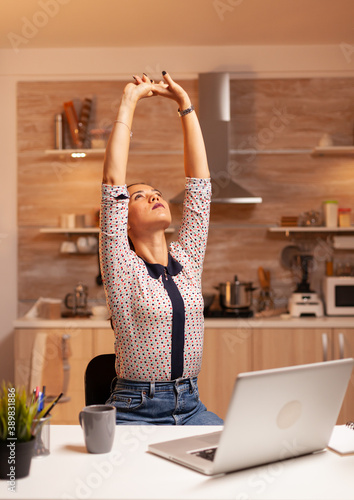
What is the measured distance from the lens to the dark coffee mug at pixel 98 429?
4.31 ft

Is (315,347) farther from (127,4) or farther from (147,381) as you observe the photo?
(127,4)

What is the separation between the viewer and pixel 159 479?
3.85 ft

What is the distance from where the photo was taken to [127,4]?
3377 mm

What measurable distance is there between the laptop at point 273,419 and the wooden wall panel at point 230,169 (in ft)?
9.67

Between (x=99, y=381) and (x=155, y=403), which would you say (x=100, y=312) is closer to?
(x=99, y=381)

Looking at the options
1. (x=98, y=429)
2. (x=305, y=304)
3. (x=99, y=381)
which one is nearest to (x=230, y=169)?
(x=305, y=304)

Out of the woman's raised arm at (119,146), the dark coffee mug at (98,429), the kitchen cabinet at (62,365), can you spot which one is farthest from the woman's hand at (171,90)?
the kitchen cabinet at (62,365)

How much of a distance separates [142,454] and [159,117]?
324cm

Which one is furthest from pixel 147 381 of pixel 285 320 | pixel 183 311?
pixel 285 320

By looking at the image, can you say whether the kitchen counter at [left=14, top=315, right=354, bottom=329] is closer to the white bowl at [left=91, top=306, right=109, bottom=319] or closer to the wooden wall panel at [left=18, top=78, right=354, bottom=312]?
the white bowl at [left=91, top=306, right=109, bottom=319]

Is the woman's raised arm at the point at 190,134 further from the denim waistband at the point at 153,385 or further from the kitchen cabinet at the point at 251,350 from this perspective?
the kitchen cabinet at the point at 251,350

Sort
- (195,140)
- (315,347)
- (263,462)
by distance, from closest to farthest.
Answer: (263,462), (195,140), (315,347)

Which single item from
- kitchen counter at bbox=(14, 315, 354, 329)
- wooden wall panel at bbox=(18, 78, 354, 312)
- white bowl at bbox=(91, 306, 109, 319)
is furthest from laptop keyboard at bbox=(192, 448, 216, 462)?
wooden wall panel at bbox=(18, 78, 354, 312)

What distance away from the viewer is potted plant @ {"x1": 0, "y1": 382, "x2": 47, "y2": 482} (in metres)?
1.18
